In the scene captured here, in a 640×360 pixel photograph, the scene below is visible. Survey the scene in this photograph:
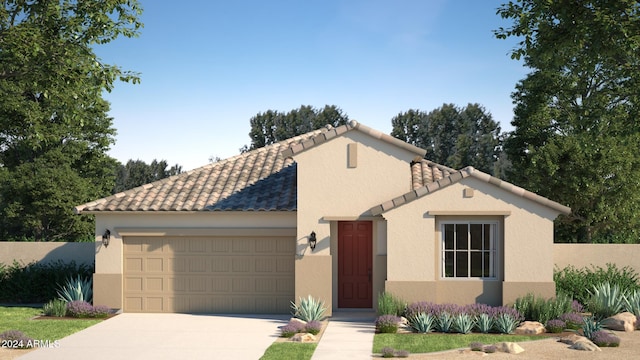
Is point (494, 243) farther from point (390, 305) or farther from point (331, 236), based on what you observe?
point (331, 236)

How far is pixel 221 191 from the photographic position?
21.6 m

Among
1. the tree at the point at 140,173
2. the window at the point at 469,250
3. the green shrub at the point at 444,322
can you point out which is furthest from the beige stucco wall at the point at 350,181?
the tree at the point at 140,173

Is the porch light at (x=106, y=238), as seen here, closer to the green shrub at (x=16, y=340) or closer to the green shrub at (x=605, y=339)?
the green shrub at (x=16, y=340)

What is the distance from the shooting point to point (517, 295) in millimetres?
18641

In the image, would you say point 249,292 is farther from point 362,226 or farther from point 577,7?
point 577,7

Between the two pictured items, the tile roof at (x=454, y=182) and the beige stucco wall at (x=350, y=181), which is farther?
the beige stucco wall at (x=350, y=181)

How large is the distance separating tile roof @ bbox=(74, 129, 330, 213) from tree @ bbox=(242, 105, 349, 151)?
4394 centimetres

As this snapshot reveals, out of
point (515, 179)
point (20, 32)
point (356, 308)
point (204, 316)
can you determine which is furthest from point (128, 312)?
point (515, 179)

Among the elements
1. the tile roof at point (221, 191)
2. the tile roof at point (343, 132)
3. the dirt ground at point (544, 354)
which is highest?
the tile roof at point (343, 132)

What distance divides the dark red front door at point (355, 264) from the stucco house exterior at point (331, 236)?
0.09ft

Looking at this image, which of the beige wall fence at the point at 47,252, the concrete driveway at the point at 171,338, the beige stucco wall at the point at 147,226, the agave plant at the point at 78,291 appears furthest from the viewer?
the beige wall fence at the point at 47,252

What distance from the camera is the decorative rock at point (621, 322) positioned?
1734 centimetres

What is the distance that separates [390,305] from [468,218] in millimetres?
3118

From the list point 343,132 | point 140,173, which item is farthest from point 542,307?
point 140,173
